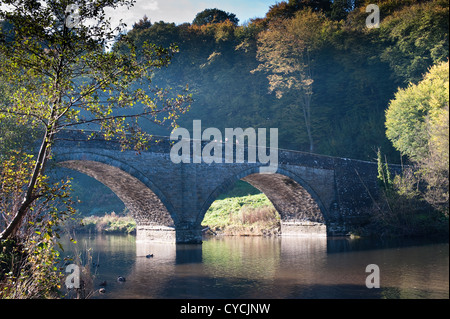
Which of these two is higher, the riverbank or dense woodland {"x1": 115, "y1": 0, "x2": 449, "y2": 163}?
dense woodland {"x1": 115, "y1": 0, "x2": 449, "y2": 163}

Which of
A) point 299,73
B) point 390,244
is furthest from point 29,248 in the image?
point 299,73

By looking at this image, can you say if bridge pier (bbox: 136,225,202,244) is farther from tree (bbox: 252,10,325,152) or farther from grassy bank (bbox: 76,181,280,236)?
tree (bbox: 252,10,325,152)

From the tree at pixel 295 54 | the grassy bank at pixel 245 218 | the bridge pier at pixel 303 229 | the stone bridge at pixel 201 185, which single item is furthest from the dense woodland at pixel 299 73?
the grassy bank at pixel 245 218

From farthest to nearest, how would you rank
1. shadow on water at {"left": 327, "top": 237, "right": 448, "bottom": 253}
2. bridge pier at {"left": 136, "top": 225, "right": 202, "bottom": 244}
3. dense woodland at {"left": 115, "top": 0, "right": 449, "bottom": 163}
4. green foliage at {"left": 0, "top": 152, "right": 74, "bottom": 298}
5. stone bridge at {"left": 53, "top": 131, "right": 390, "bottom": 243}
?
dense woodland at {"left": 115, "top": 0, "right": 449, "bottom": 163}, bridge pier at {"left": 136, "top": 225, "right": 202, "bottom": 244}, stone bridge at {"left": 53, "top": 131, "right": 390, "bottom": 243}, green foliage at {"left": 0, "top": 152, "right": 74, "bottom": 298}, shadow on water at {"left": 327, "top": 237, "right": 448, "bottom": 253}

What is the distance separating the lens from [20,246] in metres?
8.53

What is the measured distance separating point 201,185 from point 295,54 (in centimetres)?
1646

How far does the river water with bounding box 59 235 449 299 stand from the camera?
31.5 ft

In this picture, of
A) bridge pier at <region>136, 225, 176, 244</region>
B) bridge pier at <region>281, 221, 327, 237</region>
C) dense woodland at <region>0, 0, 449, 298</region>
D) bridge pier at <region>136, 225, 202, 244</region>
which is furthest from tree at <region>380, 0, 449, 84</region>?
bridge pier at <region>136, 225, 176, 244</region>

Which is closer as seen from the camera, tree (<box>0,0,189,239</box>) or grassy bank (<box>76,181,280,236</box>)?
tree (<box>0,0,189,239</box>)

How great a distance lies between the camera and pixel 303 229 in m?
26.0

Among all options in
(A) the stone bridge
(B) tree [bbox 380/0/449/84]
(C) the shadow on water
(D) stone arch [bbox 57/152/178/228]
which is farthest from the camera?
(A) the stone bridge

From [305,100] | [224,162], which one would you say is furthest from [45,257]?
[305,100]
